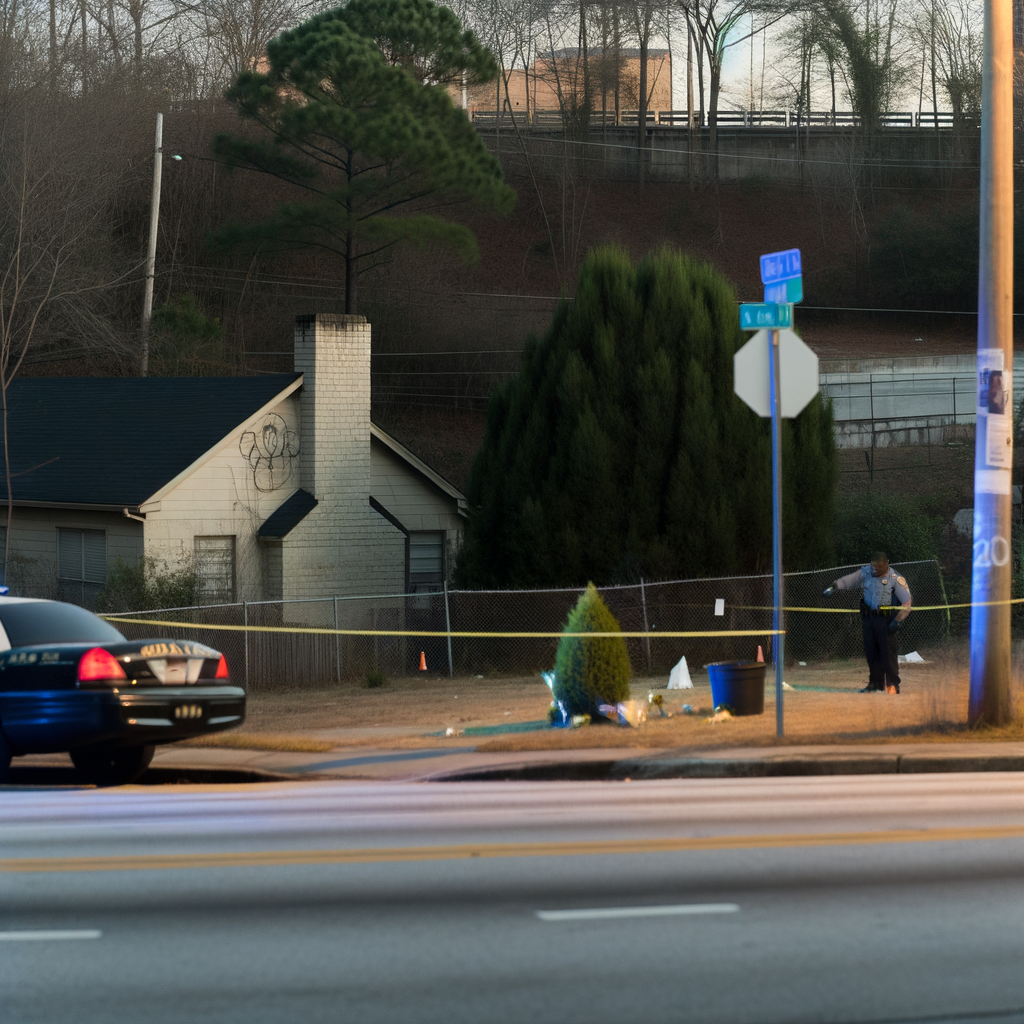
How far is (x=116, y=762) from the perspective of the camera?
36.3ft

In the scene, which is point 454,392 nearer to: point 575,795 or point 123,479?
point 123,479

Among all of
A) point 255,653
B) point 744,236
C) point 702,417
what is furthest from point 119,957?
point 744,236

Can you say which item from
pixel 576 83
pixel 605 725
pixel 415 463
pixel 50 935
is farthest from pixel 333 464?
pixel 576 83

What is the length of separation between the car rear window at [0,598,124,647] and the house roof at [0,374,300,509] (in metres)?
12.2

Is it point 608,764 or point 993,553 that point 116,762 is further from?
point 993,553

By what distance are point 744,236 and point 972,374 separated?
21911mm

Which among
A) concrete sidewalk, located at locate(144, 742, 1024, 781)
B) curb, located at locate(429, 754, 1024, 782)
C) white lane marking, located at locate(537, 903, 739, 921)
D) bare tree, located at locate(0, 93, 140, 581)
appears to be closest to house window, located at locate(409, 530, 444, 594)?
bare tree, located at locate(0, 93, 140, 581)

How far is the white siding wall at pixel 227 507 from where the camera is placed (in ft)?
77.5

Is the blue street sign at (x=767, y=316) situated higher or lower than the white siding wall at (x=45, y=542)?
higher

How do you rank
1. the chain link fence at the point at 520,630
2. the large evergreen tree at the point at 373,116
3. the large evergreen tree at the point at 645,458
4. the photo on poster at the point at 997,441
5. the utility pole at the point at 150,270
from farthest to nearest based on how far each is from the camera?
the large evergreen tree at the point at 373,116 < the utility pole at the point at 150,270 < the large evergreen tree at the point at 645,458 < the chain link fence at the point at 520,630 < the photo on poster at the point at 997,441

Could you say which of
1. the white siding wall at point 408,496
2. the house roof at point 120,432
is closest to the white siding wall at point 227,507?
the house roof at point 120,432

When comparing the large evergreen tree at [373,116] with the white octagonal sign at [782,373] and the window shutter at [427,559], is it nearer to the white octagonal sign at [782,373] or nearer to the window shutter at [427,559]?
the window shutter at [427,559]

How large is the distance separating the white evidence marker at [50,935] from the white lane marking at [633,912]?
6.82 ft

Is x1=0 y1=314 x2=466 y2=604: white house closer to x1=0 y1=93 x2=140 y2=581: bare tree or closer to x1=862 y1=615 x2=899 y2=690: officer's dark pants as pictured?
x1=0 y1=93 x2=140 y2=581: bare tree
